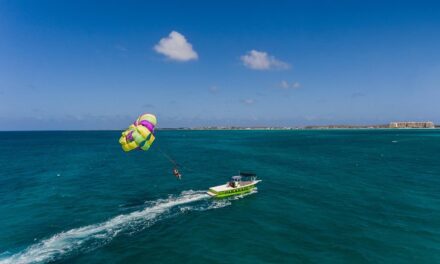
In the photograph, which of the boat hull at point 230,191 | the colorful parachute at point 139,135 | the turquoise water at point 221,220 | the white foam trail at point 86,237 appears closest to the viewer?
the turquoise water at point 221,220

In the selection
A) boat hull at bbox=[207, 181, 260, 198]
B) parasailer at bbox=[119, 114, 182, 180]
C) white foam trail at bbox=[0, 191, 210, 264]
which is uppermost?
parasailer at bbox=[119, 114, 182, 180]

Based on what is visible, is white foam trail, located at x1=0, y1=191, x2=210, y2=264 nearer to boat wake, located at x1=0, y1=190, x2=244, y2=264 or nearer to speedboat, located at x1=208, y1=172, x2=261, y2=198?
boat wake, located at x1=0, y1=190, x2=244, y2=264

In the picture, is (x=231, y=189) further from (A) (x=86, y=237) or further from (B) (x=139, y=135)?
(A) (x=86, y=237)

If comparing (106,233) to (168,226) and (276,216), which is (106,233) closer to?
(168,226)

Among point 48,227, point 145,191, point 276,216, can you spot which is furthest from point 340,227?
point 48,227

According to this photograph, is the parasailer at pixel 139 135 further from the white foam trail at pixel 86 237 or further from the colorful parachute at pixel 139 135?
the white foam trail at pixel 86 237

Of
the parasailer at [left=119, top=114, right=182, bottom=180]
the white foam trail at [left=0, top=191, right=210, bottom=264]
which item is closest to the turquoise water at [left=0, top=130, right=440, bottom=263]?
the white foam trail at [left=0, top=191, right=210, bottom=264]

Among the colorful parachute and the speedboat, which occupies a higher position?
the colorful parachute

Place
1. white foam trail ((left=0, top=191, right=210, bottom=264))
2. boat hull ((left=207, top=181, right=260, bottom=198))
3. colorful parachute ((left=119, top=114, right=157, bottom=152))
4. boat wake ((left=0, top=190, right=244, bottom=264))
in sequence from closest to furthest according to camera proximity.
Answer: white foam trail ((left=0, top=191, right=210, bottom=264)) < boat wake ((left=0, top=190, right=244, bottom=264)) < colorful parachute ((left=119, top=114, right=157, bottom=152)) < boat hull ((left=207, top=181, right=260, bottom=198))

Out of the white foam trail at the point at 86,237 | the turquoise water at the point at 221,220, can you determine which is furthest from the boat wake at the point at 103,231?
the turquoise water at the point at 221,220
